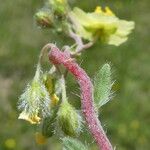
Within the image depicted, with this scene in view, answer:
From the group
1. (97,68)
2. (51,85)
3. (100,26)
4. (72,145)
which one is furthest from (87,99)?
(97,68)

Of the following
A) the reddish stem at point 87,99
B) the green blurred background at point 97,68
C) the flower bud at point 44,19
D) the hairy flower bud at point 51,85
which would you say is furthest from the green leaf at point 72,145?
the green blurred background at point 97,68

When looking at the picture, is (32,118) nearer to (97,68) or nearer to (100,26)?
(100,26)

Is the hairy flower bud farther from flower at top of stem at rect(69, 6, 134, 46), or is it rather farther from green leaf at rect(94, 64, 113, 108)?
→ flower at top of stem at rect(69, 6, 134, 46)

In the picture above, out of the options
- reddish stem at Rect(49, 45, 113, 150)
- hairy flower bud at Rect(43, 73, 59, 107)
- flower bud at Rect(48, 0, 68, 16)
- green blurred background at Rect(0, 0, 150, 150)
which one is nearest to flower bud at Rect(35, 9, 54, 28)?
flower bud at Rect(48, 0, 68, 16)

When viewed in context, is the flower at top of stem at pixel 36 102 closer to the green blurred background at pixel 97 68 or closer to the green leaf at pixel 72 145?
the green leaf at pixel 72 145

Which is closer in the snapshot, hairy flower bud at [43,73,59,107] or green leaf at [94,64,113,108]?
green leaf at [94,64,113,108]

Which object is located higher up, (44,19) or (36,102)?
(44,19)
